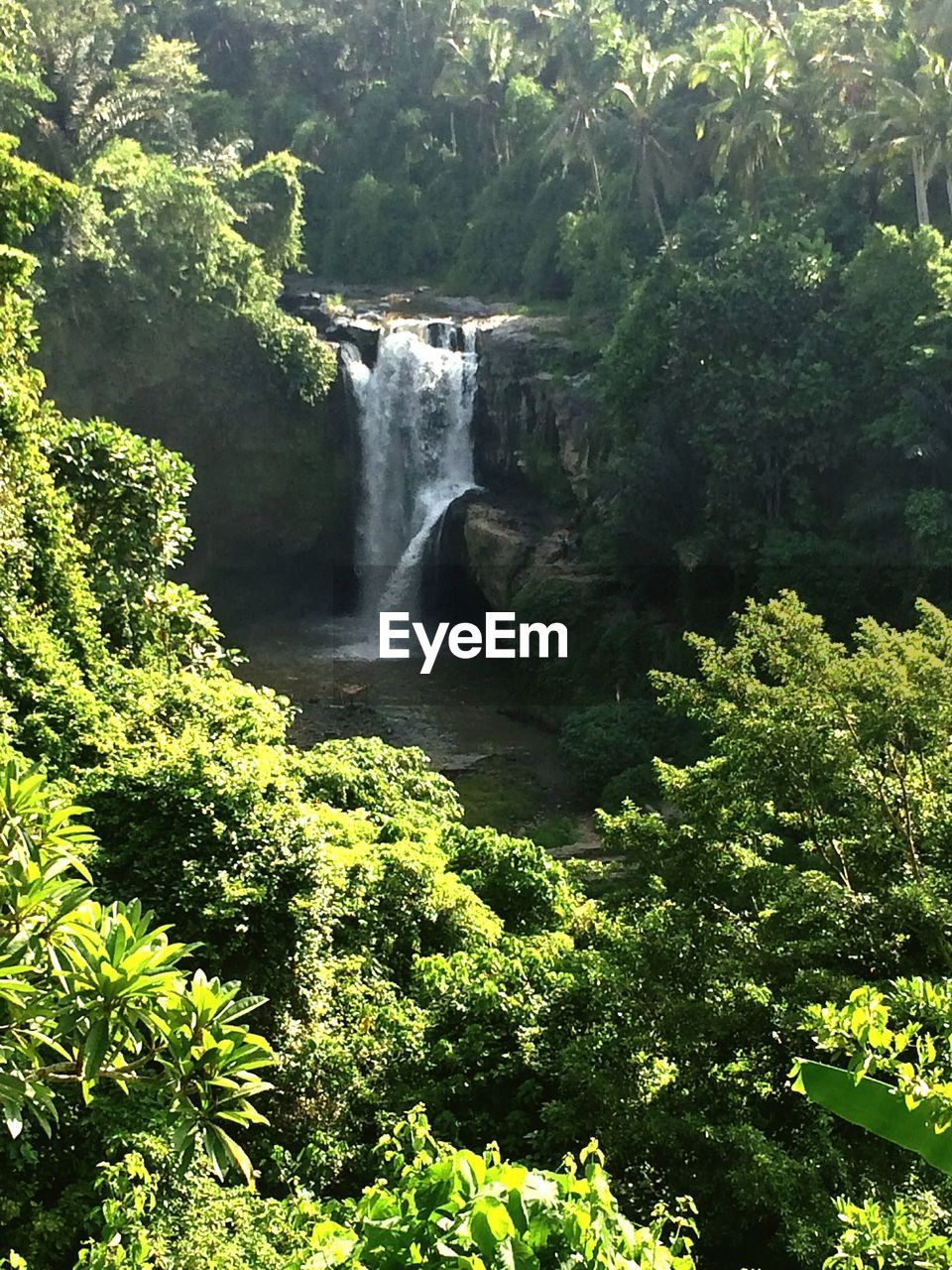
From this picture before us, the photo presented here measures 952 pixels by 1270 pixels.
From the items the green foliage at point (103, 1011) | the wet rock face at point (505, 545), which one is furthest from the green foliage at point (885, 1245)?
the wet rock face at point (505, 545)

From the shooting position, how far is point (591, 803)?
1734cm

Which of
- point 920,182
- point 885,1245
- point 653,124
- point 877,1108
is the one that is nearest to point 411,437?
point 653,124

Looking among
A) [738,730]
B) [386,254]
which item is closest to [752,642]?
[738,730]

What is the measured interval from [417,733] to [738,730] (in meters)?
13.2

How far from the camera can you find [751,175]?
78.8 ft

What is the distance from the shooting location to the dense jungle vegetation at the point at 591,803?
12.7 ft

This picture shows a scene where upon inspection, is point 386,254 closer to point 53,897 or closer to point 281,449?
point 281,449

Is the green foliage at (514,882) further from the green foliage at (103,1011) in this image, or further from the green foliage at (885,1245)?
the green foliage at (885,1245)

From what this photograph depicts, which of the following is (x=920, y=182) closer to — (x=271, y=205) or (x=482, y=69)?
(x=271, y=205)

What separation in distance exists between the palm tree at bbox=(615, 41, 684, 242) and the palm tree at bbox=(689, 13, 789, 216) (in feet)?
6.01

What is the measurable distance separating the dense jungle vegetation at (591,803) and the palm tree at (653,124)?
31 cm

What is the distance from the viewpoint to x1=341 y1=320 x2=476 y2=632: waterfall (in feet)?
84.4

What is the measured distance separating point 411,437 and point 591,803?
12.3m

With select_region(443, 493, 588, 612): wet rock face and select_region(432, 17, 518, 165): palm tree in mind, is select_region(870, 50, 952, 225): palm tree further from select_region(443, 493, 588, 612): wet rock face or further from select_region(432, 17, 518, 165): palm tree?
select_region(432, 17, 518, 165): palm tree
